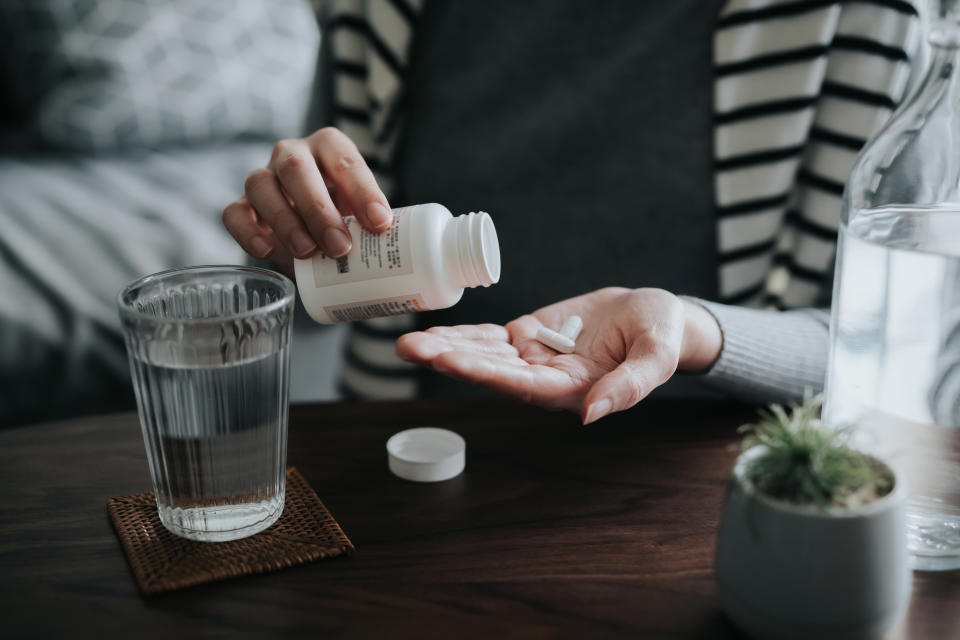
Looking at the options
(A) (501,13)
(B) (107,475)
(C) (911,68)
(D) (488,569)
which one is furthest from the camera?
(A) (501,13)

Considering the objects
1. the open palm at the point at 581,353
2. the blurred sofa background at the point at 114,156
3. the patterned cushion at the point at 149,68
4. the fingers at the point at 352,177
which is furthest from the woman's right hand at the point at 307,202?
the patterned cushion at the point at 149,68

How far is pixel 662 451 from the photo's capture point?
638 millimetres

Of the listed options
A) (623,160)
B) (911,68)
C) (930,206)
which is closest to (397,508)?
(930,206)

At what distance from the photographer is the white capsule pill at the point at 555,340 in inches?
25.8

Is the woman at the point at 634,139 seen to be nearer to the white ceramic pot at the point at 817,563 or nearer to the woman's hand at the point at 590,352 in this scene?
the woman's hand at the point at 590,352

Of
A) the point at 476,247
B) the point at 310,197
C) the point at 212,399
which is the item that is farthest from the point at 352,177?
the point at 212,399

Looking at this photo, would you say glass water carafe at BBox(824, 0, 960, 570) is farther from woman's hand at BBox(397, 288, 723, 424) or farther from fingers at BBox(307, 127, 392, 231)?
fingers at BBox(307, 127, 392, 231)

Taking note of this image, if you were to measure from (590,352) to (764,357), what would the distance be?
20 centimetres

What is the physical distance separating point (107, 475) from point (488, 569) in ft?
1.04

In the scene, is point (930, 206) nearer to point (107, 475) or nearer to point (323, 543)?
point (323, 543)

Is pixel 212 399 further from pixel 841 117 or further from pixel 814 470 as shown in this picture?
pixel 841 117

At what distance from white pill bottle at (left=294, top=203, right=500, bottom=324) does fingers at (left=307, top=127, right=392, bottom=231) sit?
0.01m

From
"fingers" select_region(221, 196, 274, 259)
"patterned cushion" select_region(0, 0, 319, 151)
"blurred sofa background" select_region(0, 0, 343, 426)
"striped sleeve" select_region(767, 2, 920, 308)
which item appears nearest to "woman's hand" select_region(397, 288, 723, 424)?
"fingers" select_region(221, 196, 274, 259)

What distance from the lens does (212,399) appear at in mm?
477
